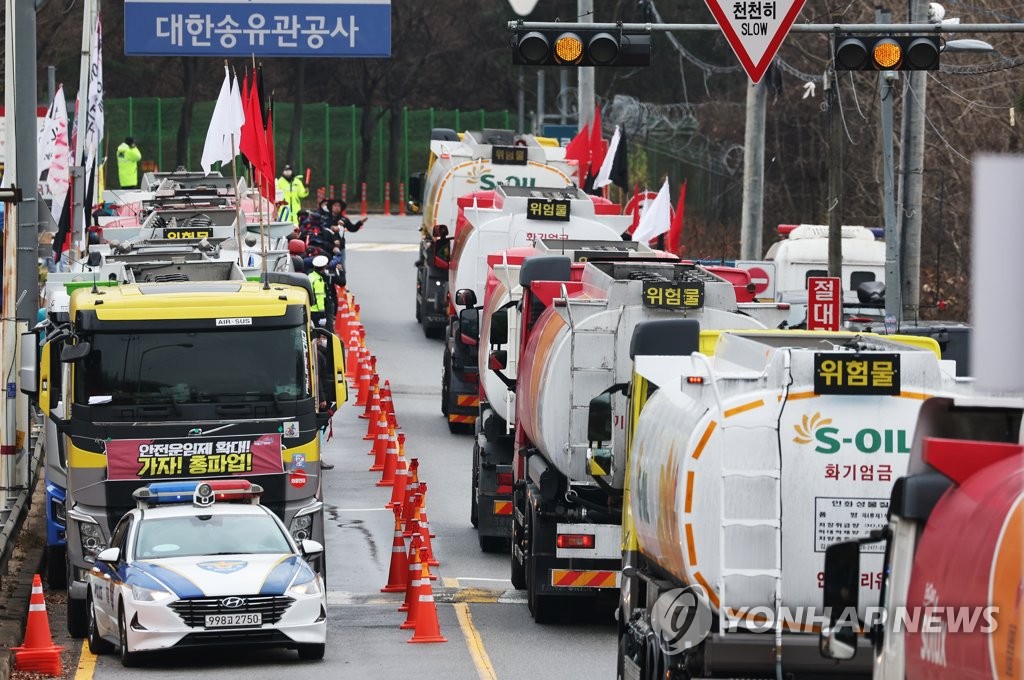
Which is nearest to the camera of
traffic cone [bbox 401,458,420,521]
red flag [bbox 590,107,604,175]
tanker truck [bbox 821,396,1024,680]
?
tanker truck [bbox 821,396,1024,680]

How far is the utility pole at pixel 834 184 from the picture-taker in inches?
1140

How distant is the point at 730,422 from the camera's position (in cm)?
1030

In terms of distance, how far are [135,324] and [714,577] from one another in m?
8.42

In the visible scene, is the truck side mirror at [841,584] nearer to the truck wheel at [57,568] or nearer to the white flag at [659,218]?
the truck wheel at [57,568]

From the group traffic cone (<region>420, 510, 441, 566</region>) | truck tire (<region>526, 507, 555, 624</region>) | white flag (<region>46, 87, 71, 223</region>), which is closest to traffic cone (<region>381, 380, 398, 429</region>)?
white flag (<region>46, 87, 71, 223</region>)

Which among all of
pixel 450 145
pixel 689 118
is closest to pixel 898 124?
pixel 450 145

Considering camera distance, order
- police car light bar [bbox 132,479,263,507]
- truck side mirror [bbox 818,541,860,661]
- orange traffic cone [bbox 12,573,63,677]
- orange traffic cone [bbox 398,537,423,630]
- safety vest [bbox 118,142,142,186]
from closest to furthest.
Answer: truck side mirror [bbox 818,541,860,661]
orange traffic cone [bbox 12,573,63,677]
police car light bar [bbox 132,479,263,507]
orange traffic cone [bbox 398,537,423,630]
safety vest [bbox 118,142,142,186]

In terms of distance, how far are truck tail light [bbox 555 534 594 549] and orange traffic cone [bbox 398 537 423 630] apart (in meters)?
1.26

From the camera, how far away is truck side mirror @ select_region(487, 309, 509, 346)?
20.1 m

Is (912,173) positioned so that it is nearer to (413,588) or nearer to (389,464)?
(389,464)

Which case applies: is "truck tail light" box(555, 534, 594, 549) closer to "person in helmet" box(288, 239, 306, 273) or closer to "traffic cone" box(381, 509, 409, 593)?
"traffic cone" box(381, 509, 409, 593)

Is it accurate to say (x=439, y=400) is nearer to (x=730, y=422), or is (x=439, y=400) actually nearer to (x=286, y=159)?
(x=730, y=422)

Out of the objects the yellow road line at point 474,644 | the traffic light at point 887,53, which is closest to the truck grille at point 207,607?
the yellow road line at point 474,644

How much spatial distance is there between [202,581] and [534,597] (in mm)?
3201
